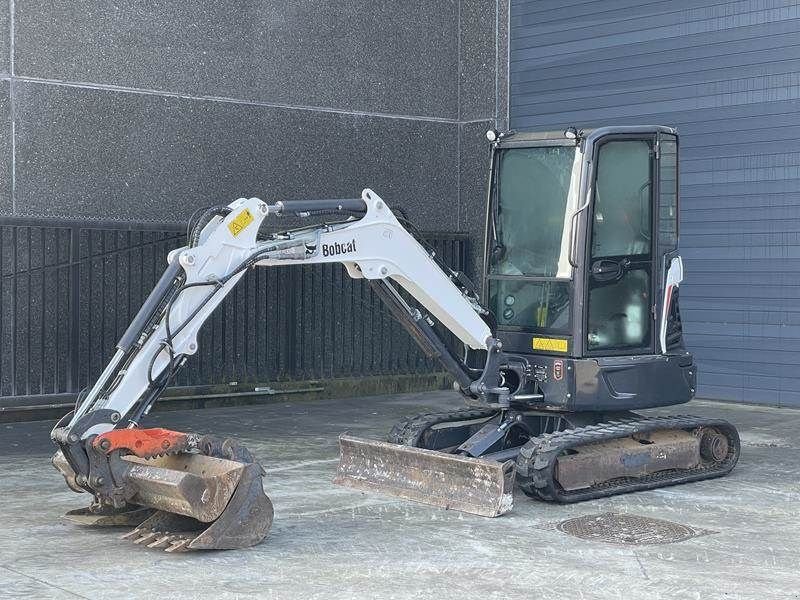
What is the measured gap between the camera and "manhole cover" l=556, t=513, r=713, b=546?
794 cm

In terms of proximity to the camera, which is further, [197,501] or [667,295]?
[667,295]

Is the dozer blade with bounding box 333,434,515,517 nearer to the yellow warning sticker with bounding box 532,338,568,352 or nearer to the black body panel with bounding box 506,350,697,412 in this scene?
the black body panel with bounding box 506,350,697,412

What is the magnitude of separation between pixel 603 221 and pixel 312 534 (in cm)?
334

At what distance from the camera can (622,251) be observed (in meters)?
9.88

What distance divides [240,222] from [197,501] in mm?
1830

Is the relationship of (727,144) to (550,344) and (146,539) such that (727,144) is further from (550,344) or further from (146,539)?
(146,539)

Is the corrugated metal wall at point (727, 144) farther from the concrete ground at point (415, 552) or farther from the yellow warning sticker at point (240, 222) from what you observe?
the yellow warning sticker at point (240, 222)

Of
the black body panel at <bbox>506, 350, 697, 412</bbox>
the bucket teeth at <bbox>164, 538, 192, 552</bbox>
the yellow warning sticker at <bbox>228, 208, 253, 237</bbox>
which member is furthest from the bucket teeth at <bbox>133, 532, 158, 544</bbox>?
the black body panel at <bbox>506, 350, 697, 412</bbox>

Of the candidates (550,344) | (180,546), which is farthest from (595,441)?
(180,546)

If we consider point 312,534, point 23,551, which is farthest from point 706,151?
point 23,551

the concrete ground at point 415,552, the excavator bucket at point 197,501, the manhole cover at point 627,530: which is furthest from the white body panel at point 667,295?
the excavator bucket at point 197,501

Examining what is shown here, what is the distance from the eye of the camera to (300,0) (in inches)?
617

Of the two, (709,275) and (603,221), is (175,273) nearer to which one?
(603,221)

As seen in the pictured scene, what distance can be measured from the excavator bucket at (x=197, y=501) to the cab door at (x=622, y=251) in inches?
125
